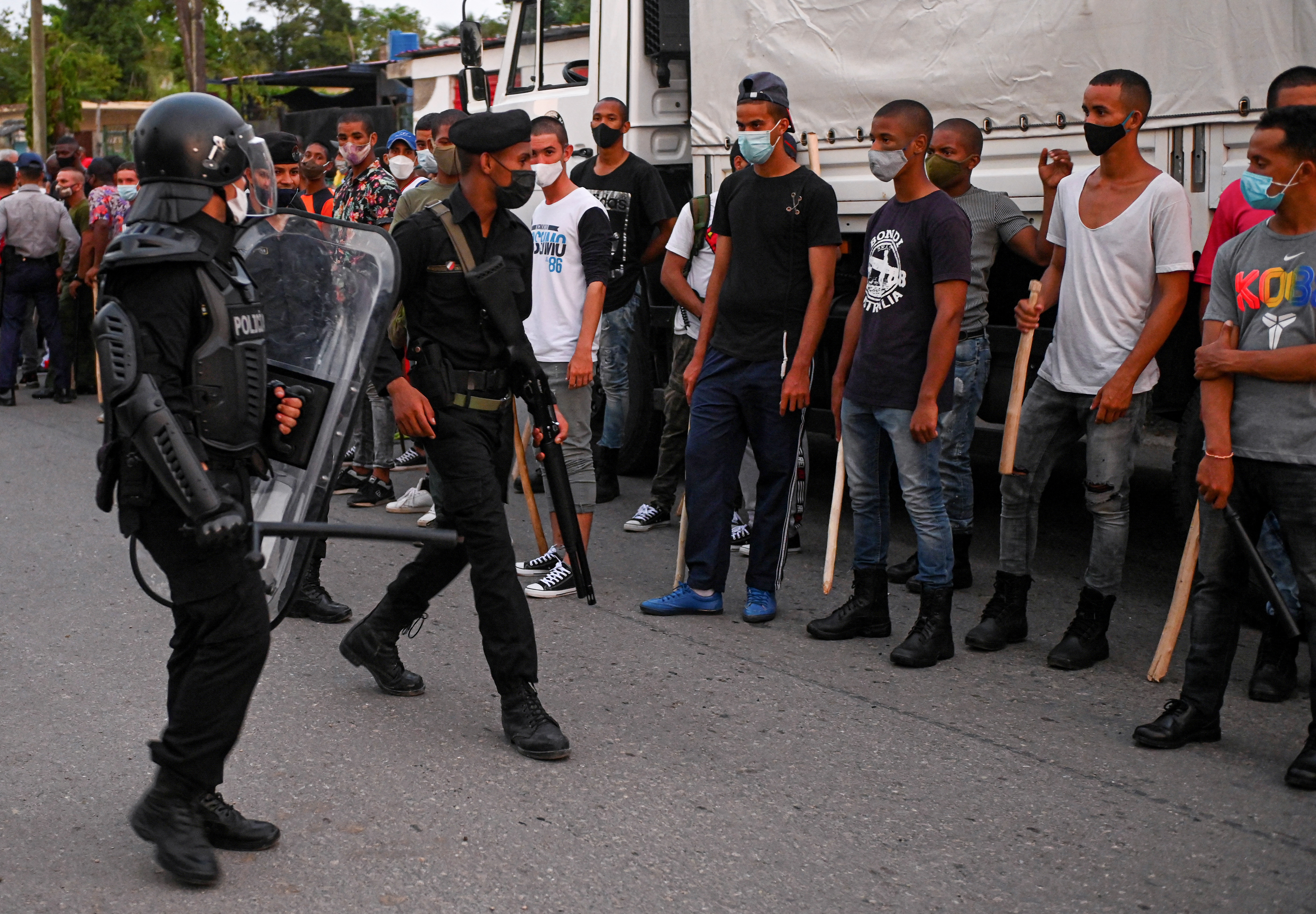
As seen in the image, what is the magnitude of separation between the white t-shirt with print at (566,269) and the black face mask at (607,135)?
1.40 m

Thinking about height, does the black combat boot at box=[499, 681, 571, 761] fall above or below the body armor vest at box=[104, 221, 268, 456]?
below

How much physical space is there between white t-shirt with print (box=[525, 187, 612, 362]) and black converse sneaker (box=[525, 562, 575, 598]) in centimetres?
92

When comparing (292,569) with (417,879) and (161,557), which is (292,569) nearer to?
(161,557)

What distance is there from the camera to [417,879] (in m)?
3.35

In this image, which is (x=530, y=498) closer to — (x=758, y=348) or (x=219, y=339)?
(x=758, y=348)

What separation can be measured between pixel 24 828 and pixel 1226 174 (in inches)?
184

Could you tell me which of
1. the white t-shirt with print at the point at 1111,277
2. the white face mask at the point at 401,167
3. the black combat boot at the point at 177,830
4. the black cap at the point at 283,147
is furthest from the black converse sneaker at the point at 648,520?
the black combat boot at the point at 177,830

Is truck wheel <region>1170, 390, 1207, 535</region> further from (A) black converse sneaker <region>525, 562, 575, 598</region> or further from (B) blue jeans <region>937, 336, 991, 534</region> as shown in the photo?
(A) black converse sneaker <region>525, 562, 575, 598</region>

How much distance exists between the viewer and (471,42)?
29.7 ft

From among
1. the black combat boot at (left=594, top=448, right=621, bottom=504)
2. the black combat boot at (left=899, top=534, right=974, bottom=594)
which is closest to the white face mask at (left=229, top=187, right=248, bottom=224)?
the black combat boot at (left=899, top=534, right=974, bottom=594)

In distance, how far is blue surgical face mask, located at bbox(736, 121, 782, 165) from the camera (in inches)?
212

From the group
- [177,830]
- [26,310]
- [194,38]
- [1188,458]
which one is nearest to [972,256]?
[1188,458]

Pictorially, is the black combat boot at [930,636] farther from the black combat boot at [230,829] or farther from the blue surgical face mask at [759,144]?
the black combat boot at [230,829]

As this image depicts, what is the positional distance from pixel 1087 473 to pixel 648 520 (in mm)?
2739
